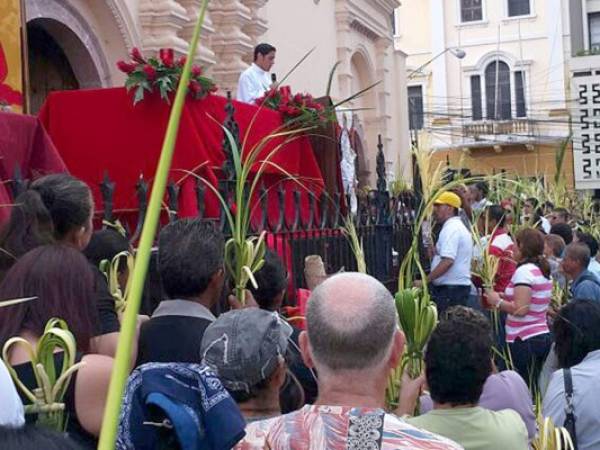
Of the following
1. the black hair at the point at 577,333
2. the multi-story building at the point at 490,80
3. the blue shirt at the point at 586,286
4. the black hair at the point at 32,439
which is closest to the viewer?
the black hair at the point at 32,439

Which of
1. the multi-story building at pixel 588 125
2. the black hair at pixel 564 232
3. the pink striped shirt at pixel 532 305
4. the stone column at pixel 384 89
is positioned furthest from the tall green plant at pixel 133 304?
the multi-story building at pixel 588 125

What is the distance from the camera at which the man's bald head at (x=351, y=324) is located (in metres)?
2.22

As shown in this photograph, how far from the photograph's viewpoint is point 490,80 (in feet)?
122

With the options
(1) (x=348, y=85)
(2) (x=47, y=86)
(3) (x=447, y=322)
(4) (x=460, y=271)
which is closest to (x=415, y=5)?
(1) (x=348, y=85)

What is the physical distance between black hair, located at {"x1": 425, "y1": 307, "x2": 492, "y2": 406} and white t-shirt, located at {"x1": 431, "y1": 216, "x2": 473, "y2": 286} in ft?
15.2

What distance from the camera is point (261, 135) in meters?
6.81

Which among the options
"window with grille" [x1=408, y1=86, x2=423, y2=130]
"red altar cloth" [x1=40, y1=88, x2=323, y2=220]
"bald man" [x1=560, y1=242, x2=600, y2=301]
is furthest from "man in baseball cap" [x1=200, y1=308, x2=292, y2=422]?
"window with grille" [x1=408, y1=86, x2=423, y2=130]

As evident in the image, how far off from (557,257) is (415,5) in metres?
29.9

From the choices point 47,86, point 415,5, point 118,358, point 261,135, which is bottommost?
point 118,358

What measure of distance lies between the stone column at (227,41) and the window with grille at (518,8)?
83.6ft

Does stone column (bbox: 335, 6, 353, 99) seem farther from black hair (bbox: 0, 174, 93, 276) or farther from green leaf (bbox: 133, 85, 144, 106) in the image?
black hair (bbox: 0, 174, 93, 276)

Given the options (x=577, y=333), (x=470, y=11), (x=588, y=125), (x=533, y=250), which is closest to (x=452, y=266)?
(x=533, y=250)

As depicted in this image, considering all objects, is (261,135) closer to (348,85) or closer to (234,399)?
(234,399)

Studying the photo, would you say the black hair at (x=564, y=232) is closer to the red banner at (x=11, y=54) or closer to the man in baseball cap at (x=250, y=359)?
the red banner at (x=11, y=54)
